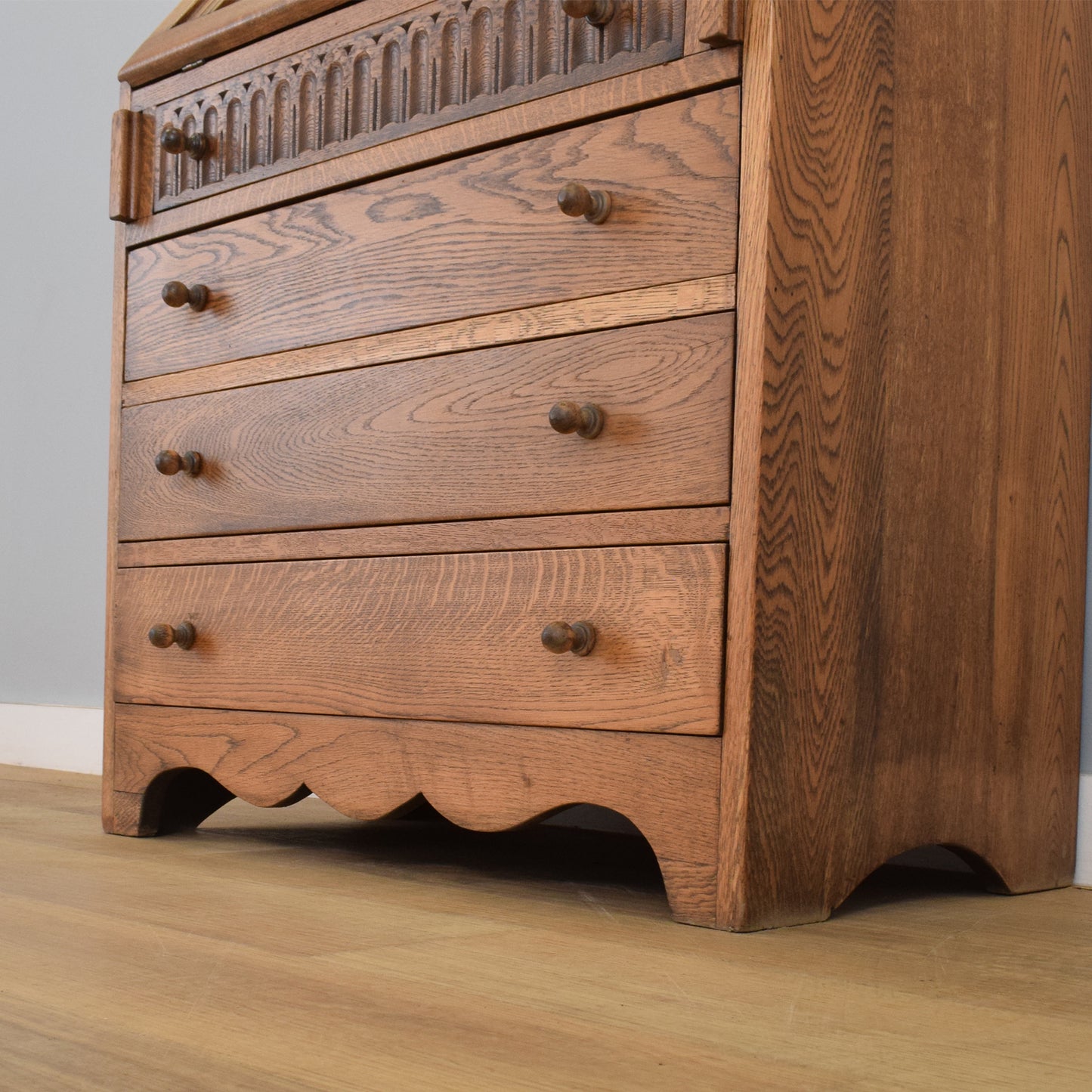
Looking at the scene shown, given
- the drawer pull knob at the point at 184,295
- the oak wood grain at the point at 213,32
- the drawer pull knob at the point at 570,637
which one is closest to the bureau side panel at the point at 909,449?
the drawer pull knob at the point at 570,637

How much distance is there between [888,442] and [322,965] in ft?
2.23

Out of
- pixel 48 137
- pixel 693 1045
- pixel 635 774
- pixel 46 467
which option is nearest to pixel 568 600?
pixel 635 774

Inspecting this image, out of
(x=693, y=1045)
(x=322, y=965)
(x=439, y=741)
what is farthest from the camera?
(x=439, y=741)

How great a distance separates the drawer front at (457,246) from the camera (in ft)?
3.86

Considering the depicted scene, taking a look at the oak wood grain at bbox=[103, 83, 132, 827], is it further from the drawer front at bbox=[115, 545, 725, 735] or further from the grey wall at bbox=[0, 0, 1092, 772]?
the grey wall at bbox=[0, 0, 1092, 772]

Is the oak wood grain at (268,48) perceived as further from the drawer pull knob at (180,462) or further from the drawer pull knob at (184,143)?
the drawer pull knob at (180,462)

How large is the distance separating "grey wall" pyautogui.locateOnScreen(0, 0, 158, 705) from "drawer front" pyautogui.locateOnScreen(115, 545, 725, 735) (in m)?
1.06

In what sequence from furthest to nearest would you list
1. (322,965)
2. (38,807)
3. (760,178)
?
(38,807) < (760,178) < (322,965)

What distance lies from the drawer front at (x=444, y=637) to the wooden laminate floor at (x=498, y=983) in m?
0.19

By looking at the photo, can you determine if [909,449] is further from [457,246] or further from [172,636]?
[172,636]

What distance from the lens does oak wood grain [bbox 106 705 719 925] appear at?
1131 millimetres

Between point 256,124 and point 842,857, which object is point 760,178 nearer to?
point 842,857

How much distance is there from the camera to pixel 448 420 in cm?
135

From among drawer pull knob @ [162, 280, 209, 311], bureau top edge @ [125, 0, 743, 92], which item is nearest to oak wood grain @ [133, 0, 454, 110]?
bureau top edge @ [125, 0, 743, 92]
